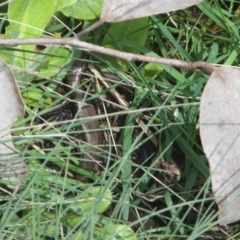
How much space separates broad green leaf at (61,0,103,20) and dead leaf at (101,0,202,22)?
0.35m

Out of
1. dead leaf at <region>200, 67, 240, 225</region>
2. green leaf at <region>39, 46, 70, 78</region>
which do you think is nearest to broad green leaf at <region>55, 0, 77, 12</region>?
green leaf at <region>39, 46, 70, 78</region>

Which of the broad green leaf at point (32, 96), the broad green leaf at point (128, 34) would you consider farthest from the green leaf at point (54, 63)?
the broad green leaf at point (128, 34)

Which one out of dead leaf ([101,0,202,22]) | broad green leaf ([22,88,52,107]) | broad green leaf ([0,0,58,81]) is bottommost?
broad green leaf ([22,88,52,107])

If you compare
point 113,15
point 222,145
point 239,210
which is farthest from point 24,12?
point 239,210

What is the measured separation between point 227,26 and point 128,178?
864mm

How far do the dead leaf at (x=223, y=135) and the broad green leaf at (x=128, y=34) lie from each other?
600mm

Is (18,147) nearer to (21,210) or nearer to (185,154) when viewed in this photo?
(21,210)

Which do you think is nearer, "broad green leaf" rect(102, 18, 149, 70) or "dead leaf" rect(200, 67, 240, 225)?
"dead leaf" rect(200, 67, 240, 225)

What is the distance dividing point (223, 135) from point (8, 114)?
0.81m

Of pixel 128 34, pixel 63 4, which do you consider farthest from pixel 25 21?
pixel 128 34

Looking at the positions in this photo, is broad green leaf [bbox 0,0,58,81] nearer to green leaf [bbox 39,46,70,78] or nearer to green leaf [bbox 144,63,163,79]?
green leaf [bbox 39,46,70,78]

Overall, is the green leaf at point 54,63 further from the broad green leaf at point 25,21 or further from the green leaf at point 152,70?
the green leaf at point 152,70

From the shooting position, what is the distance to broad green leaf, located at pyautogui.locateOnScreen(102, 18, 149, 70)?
2631mm

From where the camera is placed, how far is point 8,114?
2.22 metres
